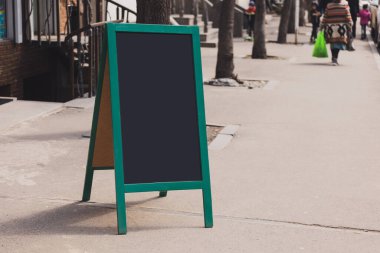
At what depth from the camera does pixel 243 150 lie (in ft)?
27.9

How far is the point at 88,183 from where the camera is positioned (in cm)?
625

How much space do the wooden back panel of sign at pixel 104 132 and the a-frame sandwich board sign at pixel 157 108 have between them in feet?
0.61

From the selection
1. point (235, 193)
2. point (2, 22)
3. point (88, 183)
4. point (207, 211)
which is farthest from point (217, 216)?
point (2, 22)

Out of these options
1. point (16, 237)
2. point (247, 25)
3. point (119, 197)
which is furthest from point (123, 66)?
point (247, 25)

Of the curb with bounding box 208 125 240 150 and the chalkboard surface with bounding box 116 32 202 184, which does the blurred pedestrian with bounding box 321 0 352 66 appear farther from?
the chalkboard surface with bounding box 116 32 202 184

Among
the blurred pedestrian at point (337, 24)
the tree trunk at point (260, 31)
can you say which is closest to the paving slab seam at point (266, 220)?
the blurred pedestrian at point (337, 24)

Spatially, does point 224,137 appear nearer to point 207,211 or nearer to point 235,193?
point 235,193

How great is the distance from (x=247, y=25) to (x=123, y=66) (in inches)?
1023

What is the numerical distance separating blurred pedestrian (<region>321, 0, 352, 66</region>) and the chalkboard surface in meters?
12.5

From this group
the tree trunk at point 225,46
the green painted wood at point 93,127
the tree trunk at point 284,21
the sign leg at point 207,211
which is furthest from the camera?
the tree trunk at point 284,21

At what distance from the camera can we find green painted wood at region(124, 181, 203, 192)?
18.2 ft

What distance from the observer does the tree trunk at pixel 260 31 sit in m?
19.8

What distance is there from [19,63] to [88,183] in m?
7.23

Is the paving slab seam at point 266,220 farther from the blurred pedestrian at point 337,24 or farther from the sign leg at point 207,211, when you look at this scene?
the blurred pedestrian at point 337,24
